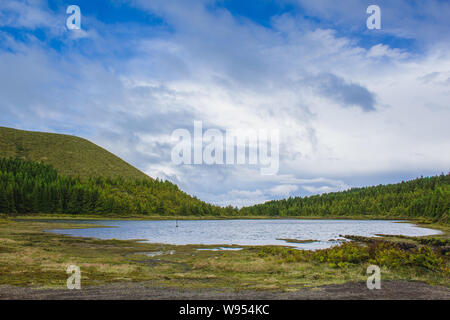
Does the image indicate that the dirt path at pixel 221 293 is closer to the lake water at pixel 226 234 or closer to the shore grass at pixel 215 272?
the shore grass at pixel 215 272

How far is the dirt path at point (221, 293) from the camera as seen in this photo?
61.7 ft

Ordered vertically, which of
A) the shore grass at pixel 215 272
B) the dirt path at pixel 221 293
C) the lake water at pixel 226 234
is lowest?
the lake water at pixel 226 234

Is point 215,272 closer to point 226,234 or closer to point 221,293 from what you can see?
point 221,293

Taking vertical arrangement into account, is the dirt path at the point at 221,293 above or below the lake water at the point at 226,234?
above

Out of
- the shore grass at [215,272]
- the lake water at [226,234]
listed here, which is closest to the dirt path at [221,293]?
the shore grass at [215,272]

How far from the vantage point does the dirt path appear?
18812 millimetres

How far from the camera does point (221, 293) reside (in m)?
20.4

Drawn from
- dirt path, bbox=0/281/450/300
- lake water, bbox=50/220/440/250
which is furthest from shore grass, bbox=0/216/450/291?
lake water, bbox=50/220/440/250

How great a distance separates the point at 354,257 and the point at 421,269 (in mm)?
6142

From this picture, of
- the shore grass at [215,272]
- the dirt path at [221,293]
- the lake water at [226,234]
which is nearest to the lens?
the dirt path at [221,293]

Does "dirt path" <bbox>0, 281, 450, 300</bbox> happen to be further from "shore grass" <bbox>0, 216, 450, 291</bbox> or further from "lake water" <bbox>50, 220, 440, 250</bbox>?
"lake water" <bbox>50, 220, 440, 250</bbox>

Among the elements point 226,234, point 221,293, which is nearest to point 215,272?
point 221,293
